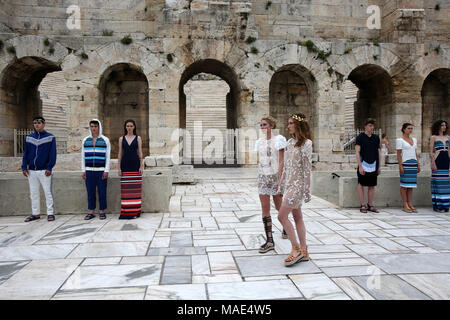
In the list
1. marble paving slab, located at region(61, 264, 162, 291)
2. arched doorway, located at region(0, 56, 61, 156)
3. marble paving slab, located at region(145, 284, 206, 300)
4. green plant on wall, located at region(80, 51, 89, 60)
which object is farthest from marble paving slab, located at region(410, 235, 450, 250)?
arched doorway, located at region(0, 56, 61, 156)

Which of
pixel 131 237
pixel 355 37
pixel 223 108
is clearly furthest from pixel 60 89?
pixel 131 237

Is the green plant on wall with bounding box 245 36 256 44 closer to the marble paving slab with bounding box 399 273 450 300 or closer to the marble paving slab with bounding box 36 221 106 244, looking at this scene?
the marble paving slab with bounding box 36 221 106 244

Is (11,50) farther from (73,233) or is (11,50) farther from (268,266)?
(268,266)

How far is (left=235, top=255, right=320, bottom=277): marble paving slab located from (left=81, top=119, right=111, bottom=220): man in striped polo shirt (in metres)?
3.16

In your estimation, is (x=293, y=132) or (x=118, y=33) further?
(x=118, y=33)

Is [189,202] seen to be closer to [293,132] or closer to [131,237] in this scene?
[131,237]

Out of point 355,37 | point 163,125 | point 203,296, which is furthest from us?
point 355,37

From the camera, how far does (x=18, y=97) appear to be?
13836 millimetres

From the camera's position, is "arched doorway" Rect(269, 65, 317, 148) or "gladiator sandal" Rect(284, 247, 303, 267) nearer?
"gladiator sandal" Rect(284, 247, 303, 267)

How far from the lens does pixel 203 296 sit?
2752 millimetres

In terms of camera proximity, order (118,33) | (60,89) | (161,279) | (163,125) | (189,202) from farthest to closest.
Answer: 1. (60,89)
2. (118,33)
3. (163,125)
4. (189,202)
5. (161,279)

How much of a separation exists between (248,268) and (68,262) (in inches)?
76.8

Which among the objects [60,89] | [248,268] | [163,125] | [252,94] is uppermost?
[60,89]

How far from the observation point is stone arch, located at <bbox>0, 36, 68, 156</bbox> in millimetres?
12000
